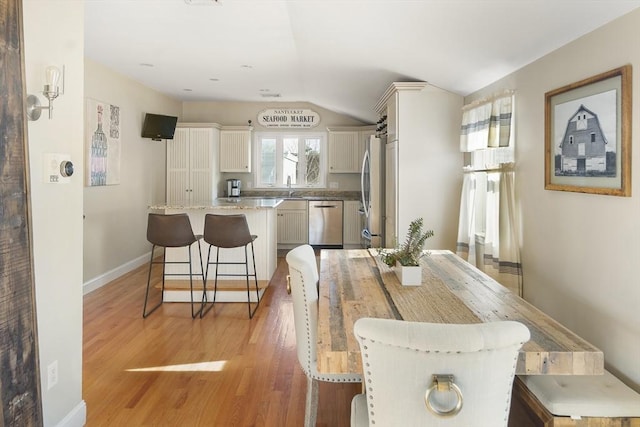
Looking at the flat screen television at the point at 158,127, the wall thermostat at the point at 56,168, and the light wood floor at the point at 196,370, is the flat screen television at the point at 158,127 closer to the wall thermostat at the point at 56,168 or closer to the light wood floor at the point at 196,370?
the light wood floor at the point at 196,370

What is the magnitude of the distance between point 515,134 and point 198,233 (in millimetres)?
3213

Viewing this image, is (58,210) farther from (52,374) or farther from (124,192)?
(124,192)

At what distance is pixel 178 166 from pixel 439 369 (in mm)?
6518

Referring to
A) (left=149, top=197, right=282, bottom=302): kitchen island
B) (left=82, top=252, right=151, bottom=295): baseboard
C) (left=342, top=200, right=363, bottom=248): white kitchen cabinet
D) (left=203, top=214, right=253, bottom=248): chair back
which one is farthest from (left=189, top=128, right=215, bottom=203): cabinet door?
(left=203, top=214, right=253, bottom=248): chair back

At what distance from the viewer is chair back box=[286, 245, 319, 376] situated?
1.89m

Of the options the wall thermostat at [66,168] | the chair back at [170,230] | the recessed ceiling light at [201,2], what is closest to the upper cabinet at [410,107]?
the recessed ceiling light at [201,2]

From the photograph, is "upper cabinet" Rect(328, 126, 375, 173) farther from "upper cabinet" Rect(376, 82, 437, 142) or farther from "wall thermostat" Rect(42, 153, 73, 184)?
"wall thermostat" Rect(42, 153, 73, 184)

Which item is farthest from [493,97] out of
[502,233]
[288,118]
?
[288,118]

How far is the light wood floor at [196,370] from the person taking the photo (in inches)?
91.4

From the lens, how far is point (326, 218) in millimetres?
7207

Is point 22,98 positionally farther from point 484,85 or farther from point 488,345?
point 484,85

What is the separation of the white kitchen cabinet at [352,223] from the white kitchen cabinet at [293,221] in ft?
2.12

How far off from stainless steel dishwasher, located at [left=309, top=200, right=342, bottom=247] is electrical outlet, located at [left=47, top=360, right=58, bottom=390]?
5.37 meters

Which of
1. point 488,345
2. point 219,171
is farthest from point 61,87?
point 219,171
